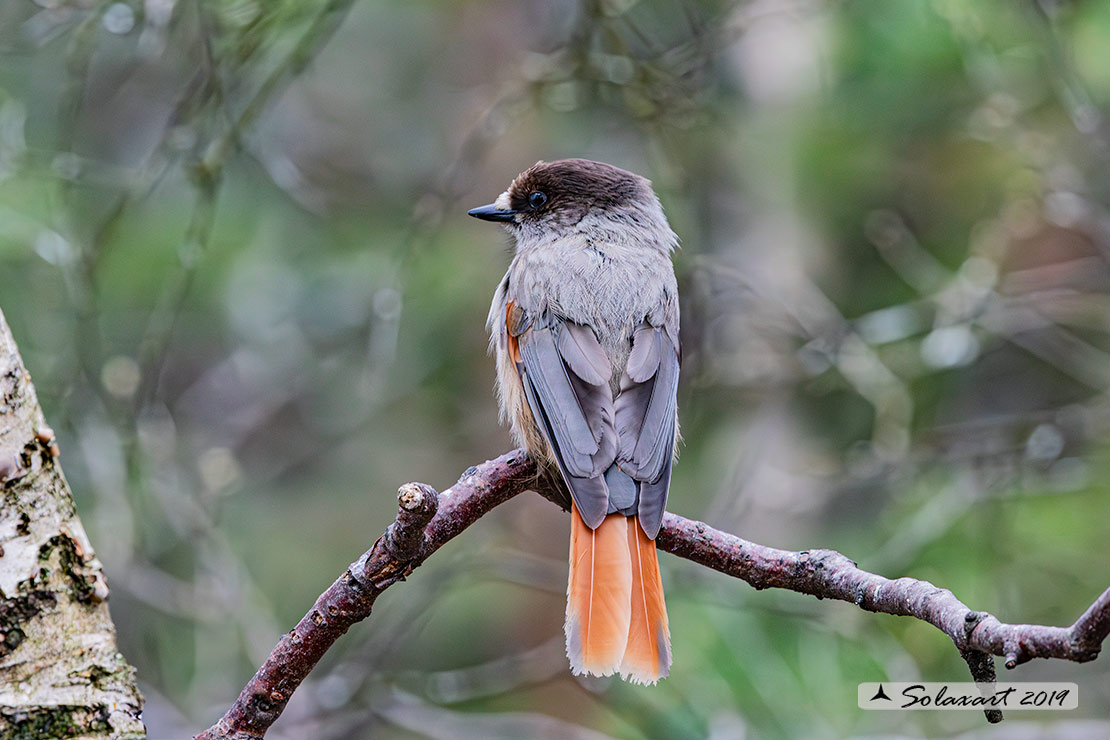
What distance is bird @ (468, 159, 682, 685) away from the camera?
2688 mm

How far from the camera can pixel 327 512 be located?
6316 mm

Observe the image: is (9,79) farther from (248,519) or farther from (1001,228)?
(1001,228)

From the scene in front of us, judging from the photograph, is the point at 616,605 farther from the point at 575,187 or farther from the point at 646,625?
the point at 575,187

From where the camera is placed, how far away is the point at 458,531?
8.04ft

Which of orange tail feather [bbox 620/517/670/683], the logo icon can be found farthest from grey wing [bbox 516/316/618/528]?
the logo icon

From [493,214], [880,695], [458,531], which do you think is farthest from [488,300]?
[458,531]

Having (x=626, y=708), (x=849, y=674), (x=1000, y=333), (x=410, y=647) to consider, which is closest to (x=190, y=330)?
(x=410, y=647)

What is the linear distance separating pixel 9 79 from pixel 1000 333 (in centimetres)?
548

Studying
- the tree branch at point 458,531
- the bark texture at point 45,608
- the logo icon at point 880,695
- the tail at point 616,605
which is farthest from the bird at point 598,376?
the logo icon at point 880,695

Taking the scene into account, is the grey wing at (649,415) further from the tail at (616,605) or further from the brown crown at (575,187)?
the brown crown at (575,187)

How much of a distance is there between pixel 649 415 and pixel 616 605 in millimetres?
736

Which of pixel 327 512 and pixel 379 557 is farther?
pixel 327 512

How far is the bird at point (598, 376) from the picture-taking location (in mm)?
2688

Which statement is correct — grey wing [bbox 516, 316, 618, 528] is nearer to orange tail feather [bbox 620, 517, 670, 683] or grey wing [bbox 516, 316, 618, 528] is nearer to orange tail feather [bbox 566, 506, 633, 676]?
orange tail feather [bbox 566, 506, 633, 676]
